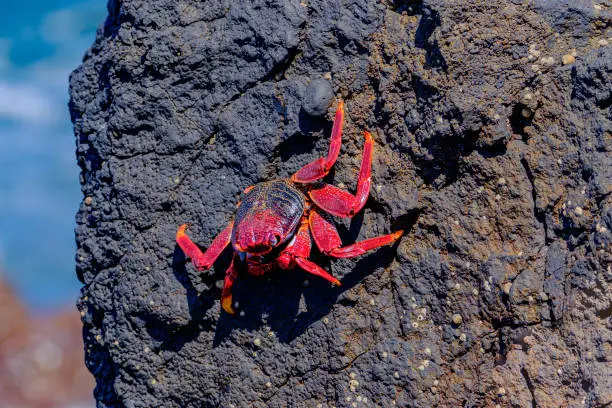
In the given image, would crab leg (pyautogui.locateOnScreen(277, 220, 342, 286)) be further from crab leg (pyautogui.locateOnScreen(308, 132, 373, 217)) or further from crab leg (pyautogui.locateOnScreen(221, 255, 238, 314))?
crab leg (pyautogui.locateOnScreen(221, 255, 238, 314))

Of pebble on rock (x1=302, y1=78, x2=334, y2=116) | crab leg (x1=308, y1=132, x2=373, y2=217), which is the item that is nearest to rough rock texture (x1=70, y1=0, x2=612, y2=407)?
pebble on rock (x1=302, y1=78, x2=334, y2=116)

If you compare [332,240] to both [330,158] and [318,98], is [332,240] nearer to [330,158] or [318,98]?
[330,158]

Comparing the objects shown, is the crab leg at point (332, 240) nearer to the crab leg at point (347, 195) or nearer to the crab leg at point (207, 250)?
the crab leg at point (347, 195)

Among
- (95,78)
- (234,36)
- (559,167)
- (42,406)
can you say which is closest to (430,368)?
(559,167)

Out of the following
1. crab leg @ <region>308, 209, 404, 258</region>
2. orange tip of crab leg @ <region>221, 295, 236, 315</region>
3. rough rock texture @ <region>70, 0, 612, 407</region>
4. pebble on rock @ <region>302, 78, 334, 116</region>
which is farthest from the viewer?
orange tip of crab leg @ <region>221, 295, 236, 315</region>

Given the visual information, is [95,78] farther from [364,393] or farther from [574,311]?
[574,311]

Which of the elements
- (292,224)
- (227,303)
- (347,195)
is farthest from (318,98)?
(227,303)
